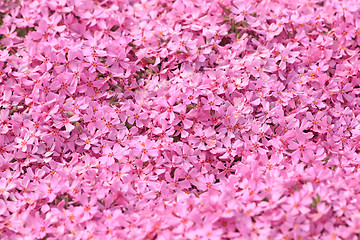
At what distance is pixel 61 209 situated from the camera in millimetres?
3256

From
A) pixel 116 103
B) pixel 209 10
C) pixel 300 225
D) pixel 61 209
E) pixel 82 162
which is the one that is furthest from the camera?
pixel 209 10

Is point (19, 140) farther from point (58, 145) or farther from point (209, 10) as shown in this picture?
point (209, 10)

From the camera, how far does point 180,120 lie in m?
3.66

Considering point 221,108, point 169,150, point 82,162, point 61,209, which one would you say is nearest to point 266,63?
point 221,108

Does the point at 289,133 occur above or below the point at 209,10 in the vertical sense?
below

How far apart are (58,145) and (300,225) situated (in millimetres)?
1939

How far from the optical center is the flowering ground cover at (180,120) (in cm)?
308

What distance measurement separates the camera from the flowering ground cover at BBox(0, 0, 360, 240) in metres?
3.08

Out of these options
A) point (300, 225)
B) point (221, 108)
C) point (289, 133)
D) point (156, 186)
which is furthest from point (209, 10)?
point (300, 225)

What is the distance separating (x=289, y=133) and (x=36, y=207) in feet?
6.59

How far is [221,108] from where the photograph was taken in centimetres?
366

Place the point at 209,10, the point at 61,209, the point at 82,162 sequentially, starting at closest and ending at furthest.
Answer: the point at 61,209 → the point at 82,162 → the point at 209,10

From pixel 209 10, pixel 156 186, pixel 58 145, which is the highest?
pixel 209 10

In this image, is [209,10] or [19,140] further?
[209,10]
